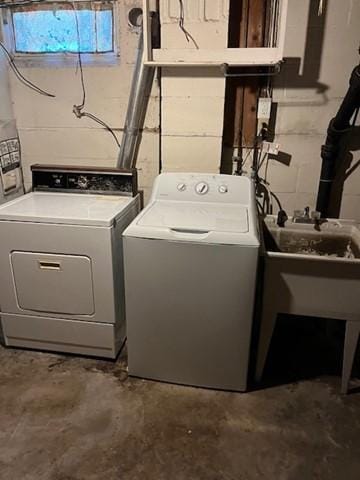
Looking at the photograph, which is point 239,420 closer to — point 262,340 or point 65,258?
point 262,340

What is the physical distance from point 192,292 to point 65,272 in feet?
2.38

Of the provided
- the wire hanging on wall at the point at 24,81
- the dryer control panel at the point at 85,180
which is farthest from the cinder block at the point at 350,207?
the wire hanging on wall at the point at 24,81

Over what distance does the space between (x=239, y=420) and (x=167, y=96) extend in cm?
185

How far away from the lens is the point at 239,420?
1.85 metres

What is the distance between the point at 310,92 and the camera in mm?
2312

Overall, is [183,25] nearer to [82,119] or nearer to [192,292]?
[82,119]

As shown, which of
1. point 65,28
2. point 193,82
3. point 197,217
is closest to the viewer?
point 197,217

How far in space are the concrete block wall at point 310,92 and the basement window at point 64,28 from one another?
1108 mm

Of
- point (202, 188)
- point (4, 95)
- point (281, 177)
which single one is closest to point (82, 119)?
point (4, 95)

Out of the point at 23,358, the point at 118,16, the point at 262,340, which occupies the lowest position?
the point at 23,358

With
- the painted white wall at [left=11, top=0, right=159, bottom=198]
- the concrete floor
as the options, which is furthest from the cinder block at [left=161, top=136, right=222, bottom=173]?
the concrete floor

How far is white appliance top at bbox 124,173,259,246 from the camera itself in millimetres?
1781

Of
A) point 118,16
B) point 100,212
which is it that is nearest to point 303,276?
point 100,212

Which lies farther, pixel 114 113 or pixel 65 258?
pixel 114 113
